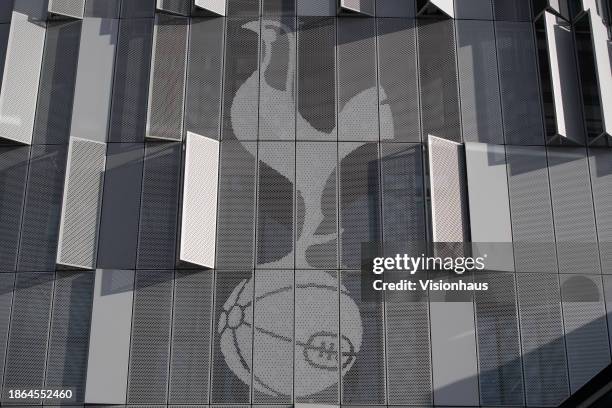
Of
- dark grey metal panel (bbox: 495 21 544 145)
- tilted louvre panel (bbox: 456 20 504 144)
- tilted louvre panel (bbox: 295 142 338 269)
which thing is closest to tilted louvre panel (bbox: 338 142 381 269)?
tilted louvre panel (bbox: 295 142 338 269)

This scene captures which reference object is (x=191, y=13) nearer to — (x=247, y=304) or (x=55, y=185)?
(x=55, y=185)

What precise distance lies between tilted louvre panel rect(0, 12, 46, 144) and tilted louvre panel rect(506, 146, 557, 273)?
12603mm

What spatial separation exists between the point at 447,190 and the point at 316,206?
3.35m

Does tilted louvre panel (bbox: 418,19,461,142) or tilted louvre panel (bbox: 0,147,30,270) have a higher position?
tilted louvre panel (bbox: 418,19,461,142)

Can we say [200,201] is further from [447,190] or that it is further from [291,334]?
[447,190]

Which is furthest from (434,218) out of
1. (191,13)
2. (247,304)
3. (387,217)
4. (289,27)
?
(191,13)

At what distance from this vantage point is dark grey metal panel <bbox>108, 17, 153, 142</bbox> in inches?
939

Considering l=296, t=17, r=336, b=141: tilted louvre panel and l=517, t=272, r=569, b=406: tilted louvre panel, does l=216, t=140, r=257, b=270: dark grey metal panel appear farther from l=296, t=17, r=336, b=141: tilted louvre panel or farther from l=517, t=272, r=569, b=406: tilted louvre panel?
l=517, t=272, r=569, b=406: tilted louvre panel

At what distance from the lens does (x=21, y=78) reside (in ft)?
79.6

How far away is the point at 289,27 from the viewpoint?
81.0 ft

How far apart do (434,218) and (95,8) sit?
10897 millimetres

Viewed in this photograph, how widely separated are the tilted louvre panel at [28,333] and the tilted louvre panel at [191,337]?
10.4 ft

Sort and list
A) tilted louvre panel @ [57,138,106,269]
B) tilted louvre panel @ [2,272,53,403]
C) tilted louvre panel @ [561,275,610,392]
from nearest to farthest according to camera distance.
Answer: tilted louvre panel @ [2,272,53,403]
tilted louvre panel @ [561,275,610,392]
tilted louvre panel @ [57,138,106,269]

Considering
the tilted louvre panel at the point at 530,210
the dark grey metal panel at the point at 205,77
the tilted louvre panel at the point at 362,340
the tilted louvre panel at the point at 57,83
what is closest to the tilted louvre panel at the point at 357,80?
the dark grey metal panel at the point at 205,77
